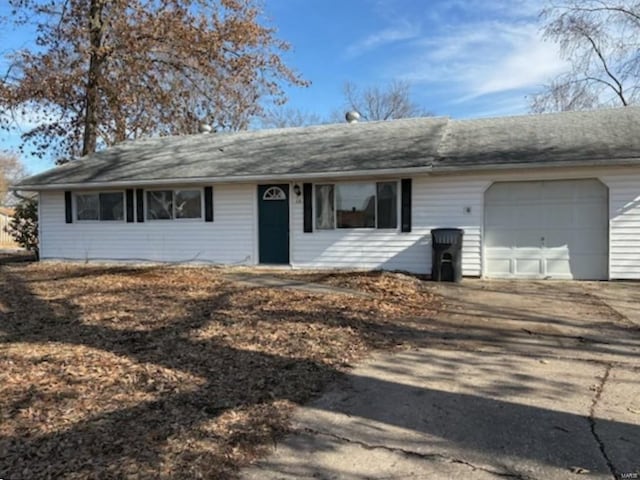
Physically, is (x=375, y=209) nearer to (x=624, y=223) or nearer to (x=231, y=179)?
(x=231, y=179)

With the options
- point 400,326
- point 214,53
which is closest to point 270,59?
point 214,53

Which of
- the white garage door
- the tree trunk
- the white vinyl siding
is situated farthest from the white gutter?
the tree trunk

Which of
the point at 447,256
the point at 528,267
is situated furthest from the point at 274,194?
the point at 528,267

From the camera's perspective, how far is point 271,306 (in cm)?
772

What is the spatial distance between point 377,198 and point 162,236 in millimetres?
5954

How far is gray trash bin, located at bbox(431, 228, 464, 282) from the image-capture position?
35.4 ft

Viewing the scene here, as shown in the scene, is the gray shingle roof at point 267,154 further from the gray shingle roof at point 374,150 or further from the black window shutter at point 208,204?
the black window shutter at point 208,204

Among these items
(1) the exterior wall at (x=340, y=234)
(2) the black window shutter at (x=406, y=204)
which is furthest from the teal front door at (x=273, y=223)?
(2) the black window shutter at (x=406, y=204)

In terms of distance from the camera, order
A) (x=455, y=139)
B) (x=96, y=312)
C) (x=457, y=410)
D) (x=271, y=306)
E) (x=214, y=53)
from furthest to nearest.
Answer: (x=214, y=53) < (x=455, y=139) < (x=271, y=306) < (x=96, y=312) < (x=457, y=410)

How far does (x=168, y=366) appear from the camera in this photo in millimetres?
4789

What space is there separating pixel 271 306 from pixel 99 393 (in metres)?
3.81

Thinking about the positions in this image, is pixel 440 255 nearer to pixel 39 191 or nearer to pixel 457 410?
pixel 457 410

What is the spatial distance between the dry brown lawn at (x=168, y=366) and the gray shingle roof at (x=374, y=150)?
12.5 feet

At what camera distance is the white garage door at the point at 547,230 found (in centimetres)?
1067
